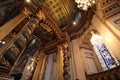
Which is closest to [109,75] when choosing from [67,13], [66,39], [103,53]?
[103,53]

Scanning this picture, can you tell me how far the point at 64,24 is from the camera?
35.4 ft

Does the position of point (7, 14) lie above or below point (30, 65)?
above

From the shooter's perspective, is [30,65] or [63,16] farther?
[63,16]

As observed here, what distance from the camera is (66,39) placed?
793 centimetres

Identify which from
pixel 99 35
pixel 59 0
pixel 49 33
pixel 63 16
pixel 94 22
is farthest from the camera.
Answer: pixel 63 16

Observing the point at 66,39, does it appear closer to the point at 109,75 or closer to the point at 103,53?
the point at 103,53

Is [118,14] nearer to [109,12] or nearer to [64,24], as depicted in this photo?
[109,12]

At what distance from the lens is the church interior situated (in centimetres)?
545

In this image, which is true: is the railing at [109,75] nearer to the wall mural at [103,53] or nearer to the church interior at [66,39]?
the church interior at [66,39]

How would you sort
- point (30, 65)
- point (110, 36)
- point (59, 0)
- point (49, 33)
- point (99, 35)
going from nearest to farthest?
point (110, 36), point (30, 65), point (99, 35), point (49, 33), point (59, 0)

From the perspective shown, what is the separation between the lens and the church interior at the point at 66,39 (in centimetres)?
545

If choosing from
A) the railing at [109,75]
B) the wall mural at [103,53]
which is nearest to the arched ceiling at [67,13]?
the wall mural at [103,53]

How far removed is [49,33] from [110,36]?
400 cm

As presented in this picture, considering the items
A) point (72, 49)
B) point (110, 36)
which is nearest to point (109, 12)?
point (110, 36)
